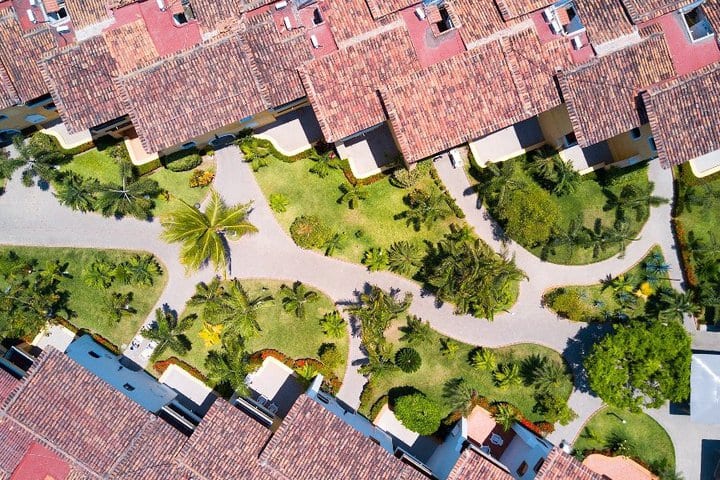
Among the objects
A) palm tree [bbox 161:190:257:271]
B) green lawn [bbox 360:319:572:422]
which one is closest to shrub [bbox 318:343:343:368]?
green lawn [bbox 360:319:572:422]

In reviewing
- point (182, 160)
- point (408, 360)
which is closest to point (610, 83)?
point (408, 360)

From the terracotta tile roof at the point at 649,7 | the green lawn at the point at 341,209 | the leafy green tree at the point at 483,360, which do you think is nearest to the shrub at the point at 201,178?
the green lawn at the point at 341,209

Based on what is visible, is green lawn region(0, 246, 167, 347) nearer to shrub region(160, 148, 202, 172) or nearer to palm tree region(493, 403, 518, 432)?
shrub region(160, 148, 202, 172)

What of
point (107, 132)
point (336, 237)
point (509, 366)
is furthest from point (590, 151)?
point (107, 132)

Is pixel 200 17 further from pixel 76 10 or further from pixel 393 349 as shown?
pixel 393 349

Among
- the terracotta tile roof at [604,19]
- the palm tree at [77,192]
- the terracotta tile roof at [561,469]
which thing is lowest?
the palm tree at [77,192]

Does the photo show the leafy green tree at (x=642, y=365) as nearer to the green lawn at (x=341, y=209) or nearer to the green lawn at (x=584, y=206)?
the green lawn at (x=584, y=206)
